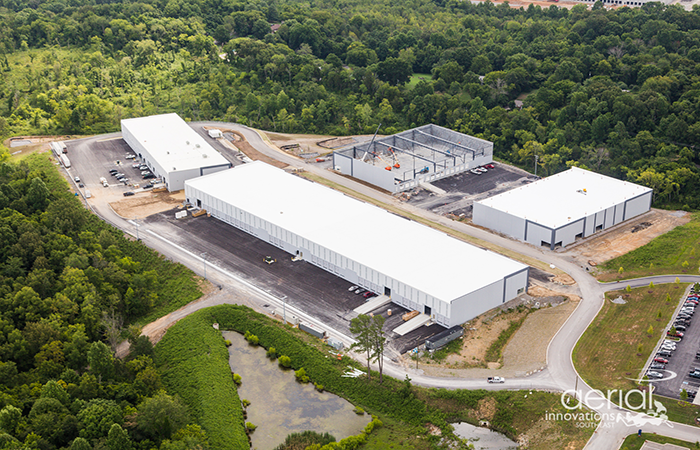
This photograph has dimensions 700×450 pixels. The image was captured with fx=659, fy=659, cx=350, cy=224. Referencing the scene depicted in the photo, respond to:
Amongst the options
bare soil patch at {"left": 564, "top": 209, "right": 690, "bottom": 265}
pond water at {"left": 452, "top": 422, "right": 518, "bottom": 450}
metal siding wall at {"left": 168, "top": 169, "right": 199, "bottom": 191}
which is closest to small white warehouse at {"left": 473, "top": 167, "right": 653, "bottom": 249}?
bare soil patch at {"left": 564, "top": 209, "right": 690, "bottom": 265}

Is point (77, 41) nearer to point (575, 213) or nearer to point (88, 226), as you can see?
point (88, 226)

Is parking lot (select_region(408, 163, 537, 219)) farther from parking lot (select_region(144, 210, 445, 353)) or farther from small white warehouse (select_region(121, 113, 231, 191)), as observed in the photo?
small white warehouse (select_region(121, 113, 231, 191))

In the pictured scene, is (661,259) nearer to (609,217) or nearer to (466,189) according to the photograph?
(609,217)

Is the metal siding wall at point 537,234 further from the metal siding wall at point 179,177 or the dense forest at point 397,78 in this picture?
the metal siding wall at point 179,177

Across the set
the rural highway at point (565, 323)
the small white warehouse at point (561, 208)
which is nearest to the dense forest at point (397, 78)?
the small white warehouse at point (561, 208)

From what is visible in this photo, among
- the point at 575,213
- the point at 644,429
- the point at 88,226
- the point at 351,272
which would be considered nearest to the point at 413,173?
the point at 575,213

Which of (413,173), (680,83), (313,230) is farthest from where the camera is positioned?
(680,83)
